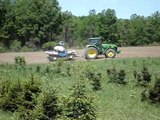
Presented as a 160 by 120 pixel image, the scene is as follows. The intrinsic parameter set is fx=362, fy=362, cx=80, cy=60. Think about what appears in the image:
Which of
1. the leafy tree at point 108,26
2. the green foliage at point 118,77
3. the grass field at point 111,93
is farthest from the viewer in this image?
the leafy tree at point 108,26

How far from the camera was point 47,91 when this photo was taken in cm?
1180

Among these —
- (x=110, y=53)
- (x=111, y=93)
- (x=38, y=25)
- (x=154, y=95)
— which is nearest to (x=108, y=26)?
(x=38, y=25)

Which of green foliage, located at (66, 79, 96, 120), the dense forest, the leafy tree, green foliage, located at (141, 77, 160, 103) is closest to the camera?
green foliage, located at (66, 79, 96, 120)

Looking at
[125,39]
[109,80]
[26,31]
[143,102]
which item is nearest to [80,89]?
[143,102]

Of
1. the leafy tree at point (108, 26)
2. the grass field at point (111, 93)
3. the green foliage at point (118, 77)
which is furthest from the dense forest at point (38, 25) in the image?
the green foliage at point (118, 77)

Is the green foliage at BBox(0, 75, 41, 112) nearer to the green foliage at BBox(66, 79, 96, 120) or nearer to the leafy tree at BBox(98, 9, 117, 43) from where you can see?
the green foliage at BBox(66, 79, 96, 120)

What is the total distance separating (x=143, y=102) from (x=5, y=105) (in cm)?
636

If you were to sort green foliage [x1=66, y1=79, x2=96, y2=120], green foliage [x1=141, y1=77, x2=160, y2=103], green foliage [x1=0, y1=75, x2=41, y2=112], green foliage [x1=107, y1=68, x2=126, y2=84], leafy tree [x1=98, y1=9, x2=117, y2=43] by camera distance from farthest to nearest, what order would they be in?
leafy tree [x1=98, y1=9, x2=117, y2=43] → green foliage [x1=107, y1=68, x2=126, y2=84] → green foliage [x1=141, y1=77, x2=160, y2=103] → green foliage [x1=0, y1=75, x2=41, y2=112] → green foliage [x1=66, y1=79, x2=96, y2=120]

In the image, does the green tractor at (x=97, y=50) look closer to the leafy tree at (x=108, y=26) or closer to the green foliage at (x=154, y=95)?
the green foliage at (x=154, y=95)

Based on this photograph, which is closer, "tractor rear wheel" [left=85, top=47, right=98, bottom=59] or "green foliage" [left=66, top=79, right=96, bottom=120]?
"green foliage" [left=66, top=79, right=96, bottom=120]

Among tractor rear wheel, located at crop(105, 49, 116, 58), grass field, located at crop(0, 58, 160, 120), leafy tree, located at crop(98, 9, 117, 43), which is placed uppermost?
leafy tree, located at crop(98, 9, 117, 43)

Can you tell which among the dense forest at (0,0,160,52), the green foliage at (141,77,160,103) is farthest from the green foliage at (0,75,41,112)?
the dense forest at (0,0,160,52)

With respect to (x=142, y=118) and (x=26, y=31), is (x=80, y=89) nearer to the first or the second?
(x=142, y=118)

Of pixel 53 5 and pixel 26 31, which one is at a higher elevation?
pixel 53 5
